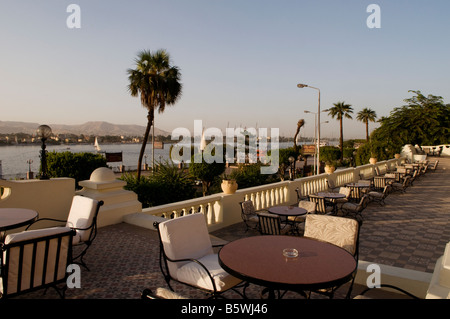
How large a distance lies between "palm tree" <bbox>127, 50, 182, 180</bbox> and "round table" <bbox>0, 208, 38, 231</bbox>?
21168mm

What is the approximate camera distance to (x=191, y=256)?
3.79 metres

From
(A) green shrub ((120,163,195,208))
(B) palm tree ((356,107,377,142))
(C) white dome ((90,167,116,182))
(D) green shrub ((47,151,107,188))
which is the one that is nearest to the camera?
(C) white dome ((90,167,116,182))

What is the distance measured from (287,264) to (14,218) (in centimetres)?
436

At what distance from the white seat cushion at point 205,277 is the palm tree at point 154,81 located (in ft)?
76.7

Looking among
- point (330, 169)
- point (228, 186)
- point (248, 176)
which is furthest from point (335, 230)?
point (248, 176)

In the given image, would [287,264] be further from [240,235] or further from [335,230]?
[240,235]

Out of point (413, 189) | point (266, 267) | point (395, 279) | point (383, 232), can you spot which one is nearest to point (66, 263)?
point (266, 267)

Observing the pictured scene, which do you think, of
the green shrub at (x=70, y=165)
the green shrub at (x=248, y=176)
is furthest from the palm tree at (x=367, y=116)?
the green shrub at (x=70, y=165)

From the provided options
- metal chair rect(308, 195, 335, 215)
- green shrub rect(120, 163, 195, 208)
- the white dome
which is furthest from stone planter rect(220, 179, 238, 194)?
green shrub rect(120, 163, 195, 208)

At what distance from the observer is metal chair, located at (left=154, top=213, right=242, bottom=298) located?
3.32 meters

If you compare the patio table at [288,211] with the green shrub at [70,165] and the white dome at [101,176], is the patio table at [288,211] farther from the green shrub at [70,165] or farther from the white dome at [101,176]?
the green shrub at [70,165]

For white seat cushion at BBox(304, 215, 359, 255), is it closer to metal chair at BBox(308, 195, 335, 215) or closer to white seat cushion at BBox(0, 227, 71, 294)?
white seat cushion at BBox(0, 227, 71, 294)

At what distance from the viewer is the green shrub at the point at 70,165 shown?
14766 millimetres

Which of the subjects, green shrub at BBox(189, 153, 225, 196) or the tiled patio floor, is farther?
green shrub at BBox(189, 153, 225, 196)
